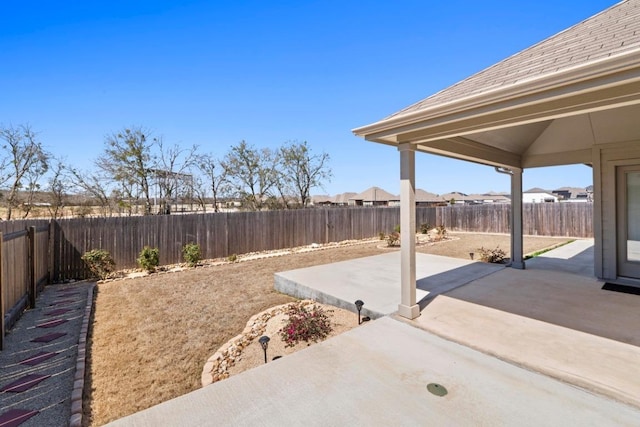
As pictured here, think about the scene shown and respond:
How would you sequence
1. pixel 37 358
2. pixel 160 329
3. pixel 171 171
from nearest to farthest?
pixel 37 358
pixel 160 329
pixel 171 171

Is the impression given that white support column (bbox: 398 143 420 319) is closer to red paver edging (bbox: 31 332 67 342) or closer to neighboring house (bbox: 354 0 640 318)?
neighboring house (bbox: 354 0 640 318)

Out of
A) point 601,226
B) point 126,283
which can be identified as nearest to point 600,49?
point 601,226

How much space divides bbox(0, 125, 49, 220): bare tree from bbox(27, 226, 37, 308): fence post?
7286 millimetres

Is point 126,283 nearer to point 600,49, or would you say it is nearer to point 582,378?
point 582,378

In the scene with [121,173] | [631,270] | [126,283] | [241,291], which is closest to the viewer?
[631,270]

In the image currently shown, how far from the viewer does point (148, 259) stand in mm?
8188

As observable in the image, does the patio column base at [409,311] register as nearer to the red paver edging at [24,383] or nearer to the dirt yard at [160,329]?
the dirt yard at [160,329]

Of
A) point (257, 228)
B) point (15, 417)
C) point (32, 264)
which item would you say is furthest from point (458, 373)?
point (257, 228)

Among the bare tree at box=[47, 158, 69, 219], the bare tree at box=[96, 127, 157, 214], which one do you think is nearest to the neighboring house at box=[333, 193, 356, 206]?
the bare tree at box=[96, 127, 157, 214]

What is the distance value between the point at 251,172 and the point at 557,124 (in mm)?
16975

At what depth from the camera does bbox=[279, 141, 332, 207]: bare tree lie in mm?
21750

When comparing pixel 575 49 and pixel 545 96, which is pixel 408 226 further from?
pixel 575 49

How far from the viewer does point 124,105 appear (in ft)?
38.4

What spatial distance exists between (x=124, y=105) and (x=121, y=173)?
2.89 m
